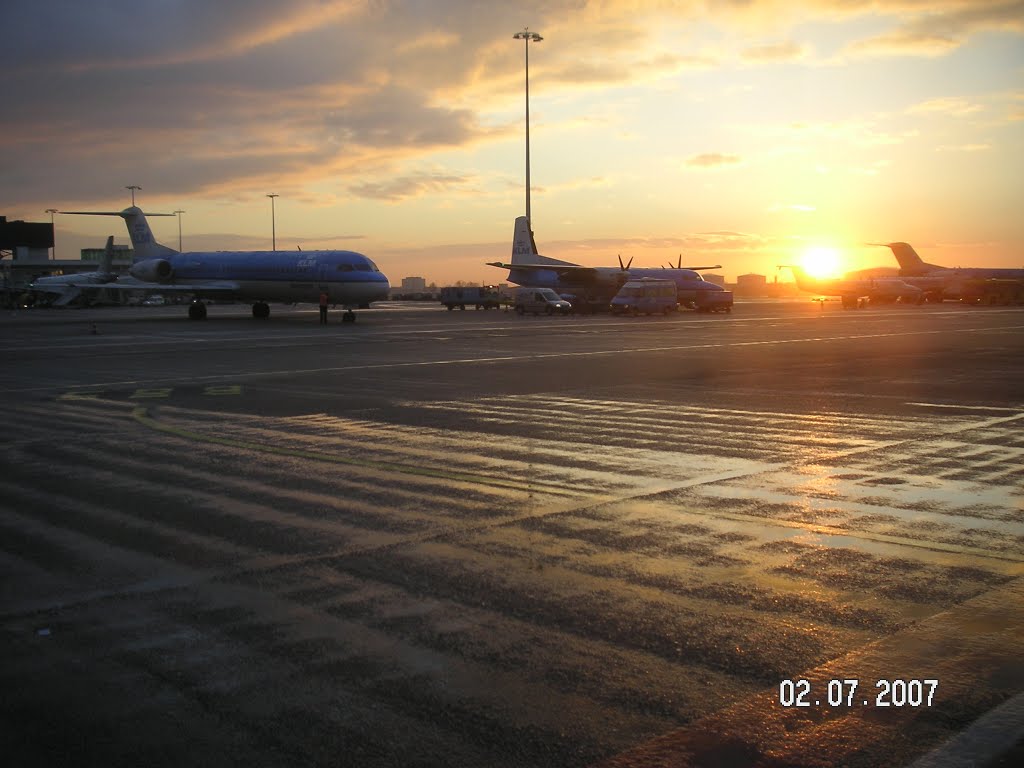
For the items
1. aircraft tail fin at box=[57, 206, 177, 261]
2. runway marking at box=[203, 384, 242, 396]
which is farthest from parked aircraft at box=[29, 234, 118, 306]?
runway marking at box=[203, 384, 242, 396]

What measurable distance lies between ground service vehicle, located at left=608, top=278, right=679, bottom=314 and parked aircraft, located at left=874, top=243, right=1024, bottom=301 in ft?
121

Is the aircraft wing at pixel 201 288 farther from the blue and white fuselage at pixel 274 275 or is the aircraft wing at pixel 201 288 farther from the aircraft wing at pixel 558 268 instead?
the aircraft wing at pixel 558 268

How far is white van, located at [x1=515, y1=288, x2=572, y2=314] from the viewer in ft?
192

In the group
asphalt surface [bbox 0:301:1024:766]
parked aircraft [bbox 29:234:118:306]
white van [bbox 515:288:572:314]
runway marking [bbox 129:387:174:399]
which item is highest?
parked aircraft [bbox 29:234:118:306]

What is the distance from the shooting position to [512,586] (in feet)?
19.2

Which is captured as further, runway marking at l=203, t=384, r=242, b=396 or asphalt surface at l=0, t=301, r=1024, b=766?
runway marking at l=203, t=384, r=242, b=396

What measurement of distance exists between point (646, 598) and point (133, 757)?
9.71ft

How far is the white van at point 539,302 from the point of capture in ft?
192

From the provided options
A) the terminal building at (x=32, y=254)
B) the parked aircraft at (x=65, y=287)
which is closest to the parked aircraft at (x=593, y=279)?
the parked aircraft at (x=65, y=287)

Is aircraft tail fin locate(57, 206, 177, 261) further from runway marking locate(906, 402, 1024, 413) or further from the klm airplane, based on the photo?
runway marking locate(906, 402, 1024, 413)

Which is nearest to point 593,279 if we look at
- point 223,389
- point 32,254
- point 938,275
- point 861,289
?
point 861,289

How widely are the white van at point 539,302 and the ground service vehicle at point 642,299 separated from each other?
3.83 metres

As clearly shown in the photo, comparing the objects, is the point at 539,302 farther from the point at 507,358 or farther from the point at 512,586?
the point at 512,586

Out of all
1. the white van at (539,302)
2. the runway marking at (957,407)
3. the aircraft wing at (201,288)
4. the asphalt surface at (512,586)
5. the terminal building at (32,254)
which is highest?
the terminal building at (32,254)
